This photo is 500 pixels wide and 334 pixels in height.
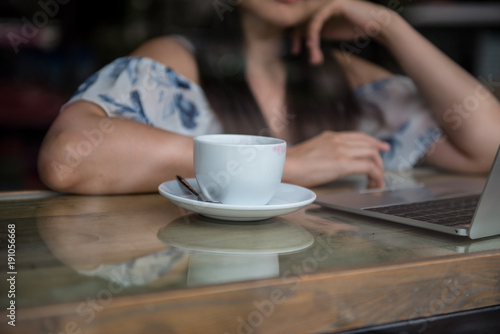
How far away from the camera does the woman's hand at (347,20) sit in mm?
1335

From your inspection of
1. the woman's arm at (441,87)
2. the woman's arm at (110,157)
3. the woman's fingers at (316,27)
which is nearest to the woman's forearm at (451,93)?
the woman's arm at (441,87)

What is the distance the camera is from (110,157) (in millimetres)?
863

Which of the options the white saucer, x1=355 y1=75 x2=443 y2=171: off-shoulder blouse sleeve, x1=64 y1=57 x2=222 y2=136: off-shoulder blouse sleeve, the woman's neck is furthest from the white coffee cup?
the woman's neck

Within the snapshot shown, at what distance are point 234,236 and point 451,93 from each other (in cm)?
93

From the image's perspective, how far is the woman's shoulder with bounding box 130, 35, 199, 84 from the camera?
4.32ft

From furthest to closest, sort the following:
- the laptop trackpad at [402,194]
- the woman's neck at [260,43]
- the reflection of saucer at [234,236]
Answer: the woman's neck at [260,43] → the laptop trackpad at [402,194] → the reflection of saucer at [234,236]

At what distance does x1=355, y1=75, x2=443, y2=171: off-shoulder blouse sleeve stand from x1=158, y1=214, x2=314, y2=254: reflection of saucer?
34.2 inches

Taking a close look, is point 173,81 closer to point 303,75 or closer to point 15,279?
point 303,75

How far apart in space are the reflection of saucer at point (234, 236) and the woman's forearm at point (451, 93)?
30.7 inches

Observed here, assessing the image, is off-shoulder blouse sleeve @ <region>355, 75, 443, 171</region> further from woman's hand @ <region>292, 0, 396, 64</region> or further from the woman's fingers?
the woman's fingers

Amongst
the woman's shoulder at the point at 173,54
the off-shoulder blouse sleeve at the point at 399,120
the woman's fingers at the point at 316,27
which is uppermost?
the woman's fingers at the point at 316,27

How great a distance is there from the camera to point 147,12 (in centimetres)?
252

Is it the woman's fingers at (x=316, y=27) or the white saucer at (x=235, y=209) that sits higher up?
the woman's fingers at (x=316, y=27)

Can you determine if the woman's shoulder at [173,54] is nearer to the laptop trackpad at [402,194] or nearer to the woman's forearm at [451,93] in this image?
the woman's forearm at [451,93]
